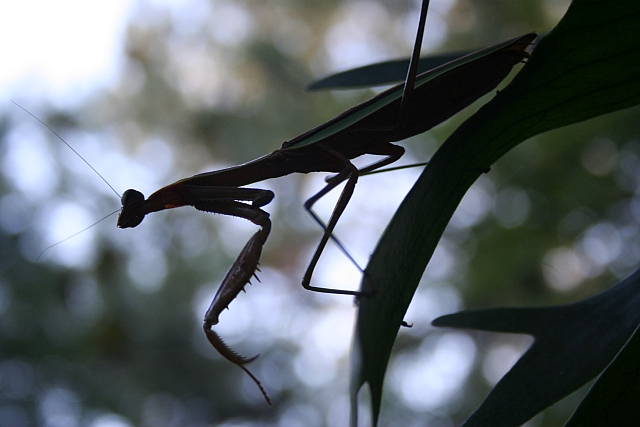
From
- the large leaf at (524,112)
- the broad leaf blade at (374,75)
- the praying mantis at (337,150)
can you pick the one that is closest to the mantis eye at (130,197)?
the praying mantis at (337,150)

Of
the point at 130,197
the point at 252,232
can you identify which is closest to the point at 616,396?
the point at 130,197

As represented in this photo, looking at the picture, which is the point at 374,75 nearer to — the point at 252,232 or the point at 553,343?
the point at 553,343

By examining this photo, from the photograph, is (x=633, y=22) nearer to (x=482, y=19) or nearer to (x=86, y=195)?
(x=482, y=19)

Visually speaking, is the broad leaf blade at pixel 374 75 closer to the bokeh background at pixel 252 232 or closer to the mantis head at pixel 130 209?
the mantis head at pixel 130 209

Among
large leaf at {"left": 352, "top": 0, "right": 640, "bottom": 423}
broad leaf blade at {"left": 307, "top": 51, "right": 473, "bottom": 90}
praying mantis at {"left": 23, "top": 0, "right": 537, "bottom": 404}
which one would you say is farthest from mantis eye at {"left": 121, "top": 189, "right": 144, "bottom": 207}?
large leaf at {"left": 352, "top": 0, "right": 640, "bottom": 423}

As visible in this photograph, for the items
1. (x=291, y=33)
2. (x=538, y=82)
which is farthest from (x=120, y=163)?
(x=538, y=82)

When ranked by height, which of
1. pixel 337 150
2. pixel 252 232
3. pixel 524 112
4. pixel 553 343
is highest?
pixel 252 232

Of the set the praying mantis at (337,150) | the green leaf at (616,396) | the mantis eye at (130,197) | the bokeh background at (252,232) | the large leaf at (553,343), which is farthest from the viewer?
the bokeh background at (252,232)
